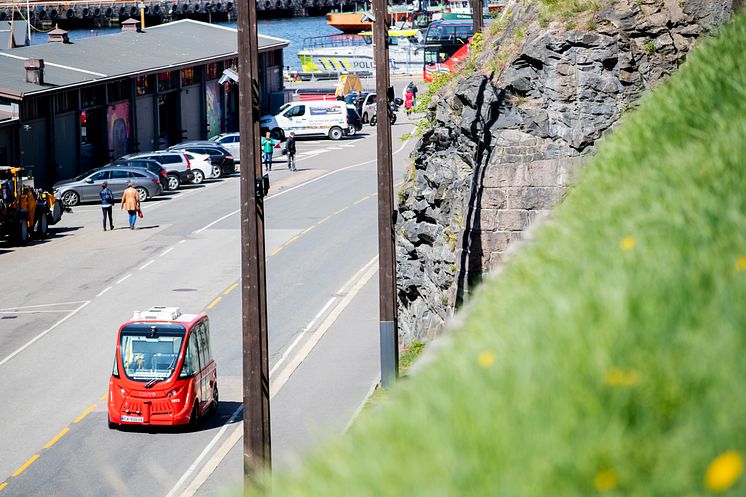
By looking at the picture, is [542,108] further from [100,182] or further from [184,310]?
[100,182]

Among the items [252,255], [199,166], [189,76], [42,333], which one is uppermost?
[189,76]

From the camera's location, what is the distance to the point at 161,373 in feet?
71.7

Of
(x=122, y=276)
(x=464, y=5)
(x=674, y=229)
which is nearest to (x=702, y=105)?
(x=674, y=229)

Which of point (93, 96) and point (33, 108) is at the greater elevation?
point (93, 96)

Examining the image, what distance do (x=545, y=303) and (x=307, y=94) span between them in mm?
77030

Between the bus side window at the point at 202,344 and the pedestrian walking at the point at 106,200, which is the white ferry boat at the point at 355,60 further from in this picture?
the bus side window at the point at 202,344

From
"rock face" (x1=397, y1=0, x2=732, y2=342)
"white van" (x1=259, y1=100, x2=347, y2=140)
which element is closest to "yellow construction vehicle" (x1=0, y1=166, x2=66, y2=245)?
"rock face" (x1=397, y1=0, x2=732, y2=342)

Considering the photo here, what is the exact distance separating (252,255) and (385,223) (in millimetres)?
6800

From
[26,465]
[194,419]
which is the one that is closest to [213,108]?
[194,419]

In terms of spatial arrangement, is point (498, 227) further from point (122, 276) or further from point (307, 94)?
point (307, 94)

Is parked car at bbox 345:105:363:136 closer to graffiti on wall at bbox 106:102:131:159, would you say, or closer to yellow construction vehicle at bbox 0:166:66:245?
graffiti on wall at bbox 106:102:131:159

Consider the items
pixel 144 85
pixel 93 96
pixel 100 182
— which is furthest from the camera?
pixel 144 85

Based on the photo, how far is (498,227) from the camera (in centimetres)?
2056

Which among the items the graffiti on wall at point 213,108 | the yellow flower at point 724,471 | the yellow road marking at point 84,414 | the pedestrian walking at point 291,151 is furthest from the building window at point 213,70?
the yellow flower at point 724,471
